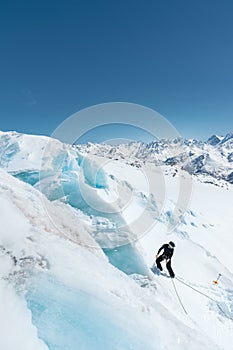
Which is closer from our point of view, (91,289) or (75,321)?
(75,321)

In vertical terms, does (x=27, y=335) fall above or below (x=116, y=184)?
below

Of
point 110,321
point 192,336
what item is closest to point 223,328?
point 192,336

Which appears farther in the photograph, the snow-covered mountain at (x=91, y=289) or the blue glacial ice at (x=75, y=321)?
the snow-covered mountain at (x=91, y=289)

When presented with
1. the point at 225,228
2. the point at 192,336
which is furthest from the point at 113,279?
the point at 225,228

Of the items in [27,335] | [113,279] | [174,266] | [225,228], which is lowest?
[27,335]

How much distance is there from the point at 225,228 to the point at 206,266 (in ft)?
52.4

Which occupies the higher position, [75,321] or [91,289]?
[91,289]

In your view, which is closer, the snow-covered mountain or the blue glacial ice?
the blue glacial ice

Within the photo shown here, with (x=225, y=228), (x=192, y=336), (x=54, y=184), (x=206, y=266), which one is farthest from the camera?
(x=225, y=228)

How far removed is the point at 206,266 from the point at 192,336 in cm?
956

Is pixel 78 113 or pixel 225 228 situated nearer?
pixel 78 113

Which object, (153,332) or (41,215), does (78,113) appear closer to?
(41,215)

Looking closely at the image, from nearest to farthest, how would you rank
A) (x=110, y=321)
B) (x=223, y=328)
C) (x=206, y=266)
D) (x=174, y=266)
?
(x=110, y=321) → (x=223, y=328) → (x=174, y=266) → (x=206, y=266)

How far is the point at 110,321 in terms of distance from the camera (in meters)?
4.97
